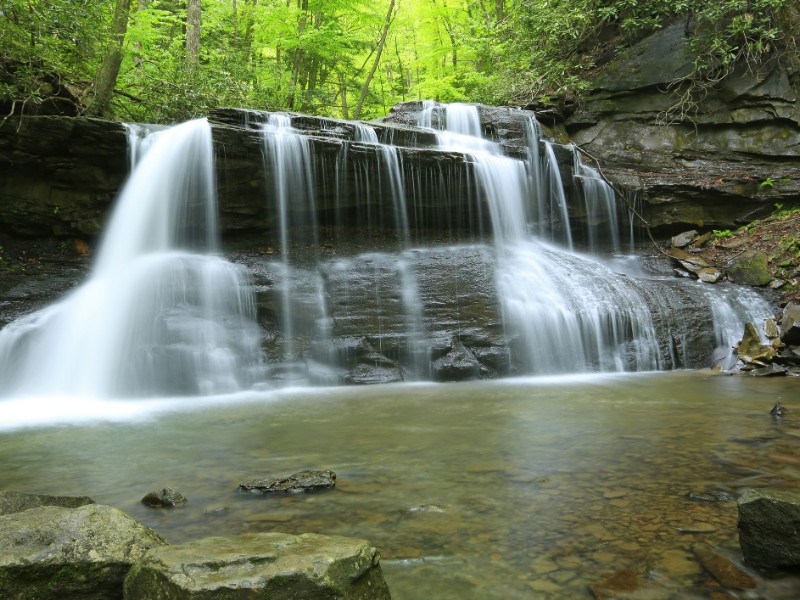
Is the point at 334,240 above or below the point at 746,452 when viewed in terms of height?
above

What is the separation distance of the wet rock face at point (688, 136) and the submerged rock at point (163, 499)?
1180cm

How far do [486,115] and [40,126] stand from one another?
29.3 feet

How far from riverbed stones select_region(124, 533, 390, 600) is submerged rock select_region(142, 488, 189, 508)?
1.25 meters

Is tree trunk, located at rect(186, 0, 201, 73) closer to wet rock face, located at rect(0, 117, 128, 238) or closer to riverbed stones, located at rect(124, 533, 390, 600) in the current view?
wet rock face, located at rect(0, 117, 128, 238)

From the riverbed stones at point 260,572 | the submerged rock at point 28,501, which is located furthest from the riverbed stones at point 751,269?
the submerged rock at point 28,501

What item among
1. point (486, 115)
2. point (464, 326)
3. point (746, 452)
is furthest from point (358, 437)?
point (486, 115)

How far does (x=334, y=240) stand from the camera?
35.2ft

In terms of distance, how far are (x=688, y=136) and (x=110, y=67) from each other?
12494mm

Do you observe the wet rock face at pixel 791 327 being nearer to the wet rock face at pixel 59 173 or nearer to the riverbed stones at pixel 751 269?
the riverbed stones at pixel 751 269

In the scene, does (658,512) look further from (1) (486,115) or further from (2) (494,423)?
(1) (486,115)

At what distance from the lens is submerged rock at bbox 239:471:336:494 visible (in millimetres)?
3260

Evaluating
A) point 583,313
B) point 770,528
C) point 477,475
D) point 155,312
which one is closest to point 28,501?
point 477,475

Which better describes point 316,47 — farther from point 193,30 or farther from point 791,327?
point 791,327

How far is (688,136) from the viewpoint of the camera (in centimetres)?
1338
